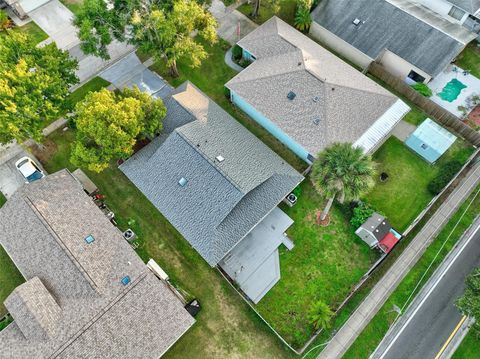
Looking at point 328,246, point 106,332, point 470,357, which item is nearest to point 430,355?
point 470,357

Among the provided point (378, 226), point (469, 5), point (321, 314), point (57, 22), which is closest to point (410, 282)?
point (378, 226)

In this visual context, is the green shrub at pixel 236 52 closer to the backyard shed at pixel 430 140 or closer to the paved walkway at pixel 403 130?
the paved walkway at pixel 403 130

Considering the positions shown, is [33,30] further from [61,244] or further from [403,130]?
[403,130]

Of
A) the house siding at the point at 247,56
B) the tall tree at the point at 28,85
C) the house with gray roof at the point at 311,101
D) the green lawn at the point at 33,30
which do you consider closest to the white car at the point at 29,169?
the tall tree at the point at 28,85

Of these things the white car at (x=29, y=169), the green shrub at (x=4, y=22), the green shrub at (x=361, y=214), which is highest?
the green shrub at (x=4, y=22)

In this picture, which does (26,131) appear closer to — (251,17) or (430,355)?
(251,17)

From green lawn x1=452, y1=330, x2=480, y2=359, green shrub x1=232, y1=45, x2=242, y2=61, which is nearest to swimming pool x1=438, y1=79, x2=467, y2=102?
green shrub x1=232, y1=45, x2=242, y2=61
